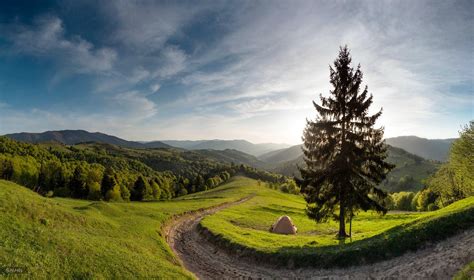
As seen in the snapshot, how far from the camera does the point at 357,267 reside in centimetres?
2277

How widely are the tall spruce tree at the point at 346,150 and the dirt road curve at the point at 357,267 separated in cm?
1119

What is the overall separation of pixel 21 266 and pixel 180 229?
110 ft

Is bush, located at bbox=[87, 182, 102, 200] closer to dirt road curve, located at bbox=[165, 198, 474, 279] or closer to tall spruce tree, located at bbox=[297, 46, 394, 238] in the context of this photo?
dirt road curve, located at bbox=[165, 198, 474, 279]

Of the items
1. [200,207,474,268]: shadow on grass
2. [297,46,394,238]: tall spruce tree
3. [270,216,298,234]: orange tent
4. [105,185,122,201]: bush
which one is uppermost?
[297,46,394,238]: tall spruce tree

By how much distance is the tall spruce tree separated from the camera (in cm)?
3238

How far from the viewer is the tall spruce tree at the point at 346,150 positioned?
3238cm

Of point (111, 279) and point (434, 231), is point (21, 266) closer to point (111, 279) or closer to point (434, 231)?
point (111, 279)

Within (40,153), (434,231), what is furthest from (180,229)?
(40,153)

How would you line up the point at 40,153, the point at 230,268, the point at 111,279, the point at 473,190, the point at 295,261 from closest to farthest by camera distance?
Answer: the point at 111,279
the point at 295,261
the point at 230,268
the point at 473,190
the point at 40,153

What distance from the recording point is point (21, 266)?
48.0 ft

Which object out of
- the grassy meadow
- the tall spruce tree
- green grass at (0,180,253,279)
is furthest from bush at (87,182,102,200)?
the tall spruce tree

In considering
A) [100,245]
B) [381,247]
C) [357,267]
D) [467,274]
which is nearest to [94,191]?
[100,245]

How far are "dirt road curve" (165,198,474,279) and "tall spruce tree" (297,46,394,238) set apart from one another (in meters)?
11.2

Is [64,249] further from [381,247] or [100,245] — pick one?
[381,247]
